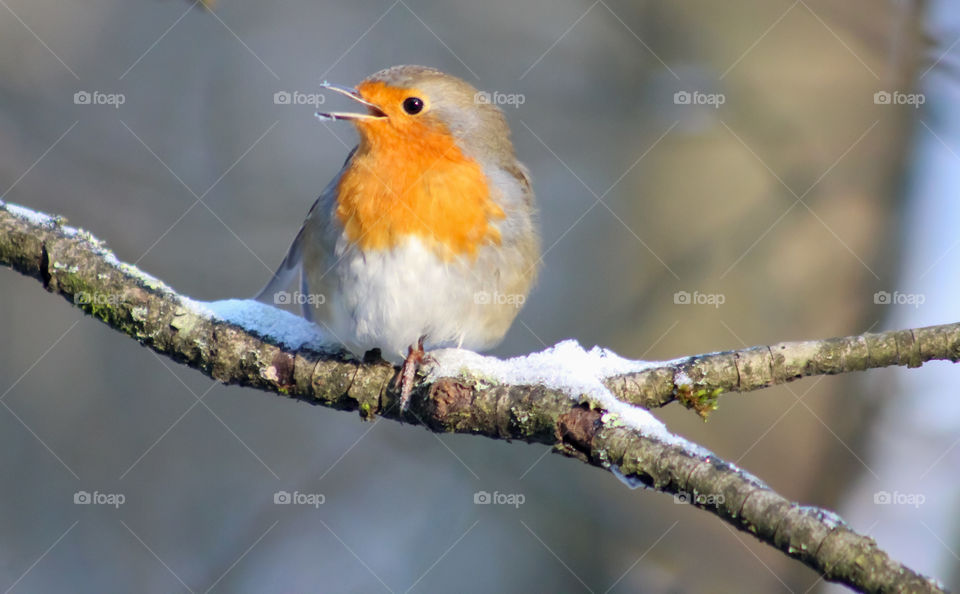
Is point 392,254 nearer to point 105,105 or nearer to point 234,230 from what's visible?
point 234,230

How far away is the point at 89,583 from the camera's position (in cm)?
618

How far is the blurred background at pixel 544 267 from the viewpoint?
4.98 metres
